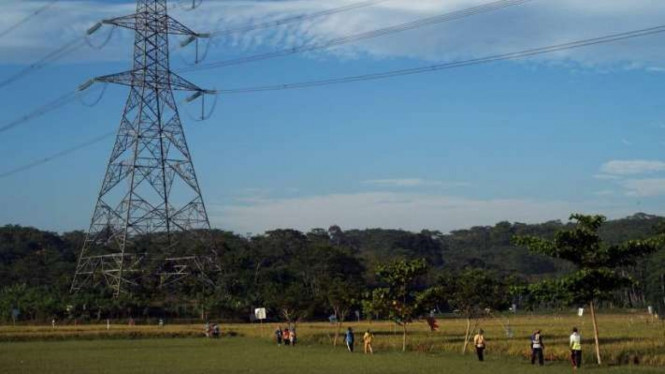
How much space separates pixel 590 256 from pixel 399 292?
1771 centimetres

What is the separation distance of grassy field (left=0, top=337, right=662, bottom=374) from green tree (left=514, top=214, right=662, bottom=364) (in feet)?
10.1

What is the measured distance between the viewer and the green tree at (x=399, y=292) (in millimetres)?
49219

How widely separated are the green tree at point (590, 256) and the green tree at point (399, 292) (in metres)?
15.1

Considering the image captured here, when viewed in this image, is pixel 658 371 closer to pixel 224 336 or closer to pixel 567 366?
pixel 567 366

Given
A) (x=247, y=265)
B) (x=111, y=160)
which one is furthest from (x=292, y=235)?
(x=111, y=160)

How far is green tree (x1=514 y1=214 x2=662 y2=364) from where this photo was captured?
3369cm

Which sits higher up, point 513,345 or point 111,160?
point 111,160

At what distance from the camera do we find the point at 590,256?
34.4 m

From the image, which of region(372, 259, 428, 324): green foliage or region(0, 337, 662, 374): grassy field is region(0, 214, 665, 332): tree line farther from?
region(0, 337, 662, 374): grassy field

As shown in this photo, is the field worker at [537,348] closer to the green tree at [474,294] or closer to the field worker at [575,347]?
the field worker at [575,347]

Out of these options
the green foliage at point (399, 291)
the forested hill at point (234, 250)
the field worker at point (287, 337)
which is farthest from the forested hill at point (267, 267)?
the field worker at point (287, 337)

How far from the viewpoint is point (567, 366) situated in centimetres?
3403

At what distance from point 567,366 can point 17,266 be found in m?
104

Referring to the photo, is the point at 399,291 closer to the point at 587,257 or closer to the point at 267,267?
the point at 587,257
